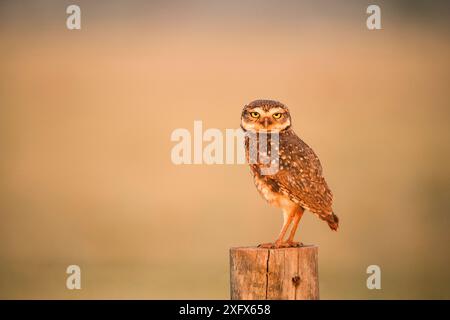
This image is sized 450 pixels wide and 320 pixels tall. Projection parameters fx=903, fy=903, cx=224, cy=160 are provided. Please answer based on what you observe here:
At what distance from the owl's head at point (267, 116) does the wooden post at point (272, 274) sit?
108cm

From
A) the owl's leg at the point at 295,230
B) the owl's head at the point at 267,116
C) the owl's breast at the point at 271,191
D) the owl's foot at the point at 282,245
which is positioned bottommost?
the owl's foot at the point at 282,245

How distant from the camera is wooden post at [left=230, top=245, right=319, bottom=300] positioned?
646cm

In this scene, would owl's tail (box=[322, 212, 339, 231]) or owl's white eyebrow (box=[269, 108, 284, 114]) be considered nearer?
owl's tail (box=[322, 212, 339, 231])

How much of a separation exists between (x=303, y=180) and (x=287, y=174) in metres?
0.14

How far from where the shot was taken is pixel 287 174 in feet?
22.7

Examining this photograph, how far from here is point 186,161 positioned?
14617 mm

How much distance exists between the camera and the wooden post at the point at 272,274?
21.2ft

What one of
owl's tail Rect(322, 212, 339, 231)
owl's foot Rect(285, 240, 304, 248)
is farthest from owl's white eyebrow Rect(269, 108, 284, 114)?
owl's foot Rect(285, 240, 304, 248)

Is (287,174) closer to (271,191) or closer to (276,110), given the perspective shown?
(271,191)

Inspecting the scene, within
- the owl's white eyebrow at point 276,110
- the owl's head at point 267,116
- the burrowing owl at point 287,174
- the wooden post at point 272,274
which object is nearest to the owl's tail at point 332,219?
the burrowing owl at point 287,174

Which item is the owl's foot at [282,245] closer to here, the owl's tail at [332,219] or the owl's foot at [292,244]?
the owl's foot at [292,244]

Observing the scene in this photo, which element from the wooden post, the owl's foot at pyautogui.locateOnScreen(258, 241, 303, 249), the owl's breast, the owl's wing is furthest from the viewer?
the owl's breast

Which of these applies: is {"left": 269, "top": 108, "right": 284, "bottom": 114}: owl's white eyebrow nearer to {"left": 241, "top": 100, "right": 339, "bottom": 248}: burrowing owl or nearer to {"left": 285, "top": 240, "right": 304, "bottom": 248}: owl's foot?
{"left": 241, "top": 100, "right": 339, "bottom": 248}: burrowing owl
